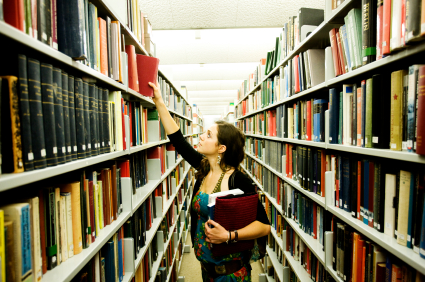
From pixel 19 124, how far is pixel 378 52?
124 cm

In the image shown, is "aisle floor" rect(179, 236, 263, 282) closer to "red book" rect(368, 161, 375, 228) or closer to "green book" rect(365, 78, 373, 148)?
"red book" rect(368, 161, 375, 228)

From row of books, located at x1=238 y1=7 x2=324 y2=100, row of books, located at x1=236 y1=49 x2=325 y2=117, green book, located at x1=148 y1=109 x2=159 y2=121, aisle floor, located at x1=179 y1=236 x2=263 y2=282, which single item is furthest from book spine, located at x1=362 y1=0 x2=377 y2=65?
aisle floor, located at x1=179 y1=236 x2=263 y2=282

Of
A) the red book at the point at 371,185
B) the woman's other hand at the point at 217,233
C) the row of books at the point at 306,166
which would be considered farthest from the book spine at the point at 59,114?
the row of books at the point at 306,166

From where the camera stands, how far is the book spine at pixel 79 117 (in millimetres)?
806

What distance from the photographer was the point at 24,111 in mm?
570

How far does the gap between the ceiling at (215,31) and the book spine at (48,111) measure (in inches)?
65.5

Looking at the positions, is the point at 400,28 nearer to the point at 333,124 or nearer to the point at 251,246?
the point at 333,124

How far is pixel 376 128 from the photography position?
94cm

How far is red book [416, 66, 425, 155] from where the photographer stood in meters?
0.69

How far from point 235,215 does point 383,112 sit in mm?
796

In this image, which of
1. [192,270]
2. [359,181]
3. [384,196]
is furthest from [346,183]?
[192,270]

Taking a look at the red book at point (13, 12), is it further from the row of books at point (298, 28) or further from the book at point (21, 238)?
the row of books at point (298, 28)

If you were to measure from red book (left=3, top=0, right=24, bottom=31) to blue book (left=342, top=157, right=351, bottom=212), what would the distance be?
1.38 metres

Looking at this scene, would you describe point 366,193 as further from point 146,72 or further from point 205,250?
point 146,72
